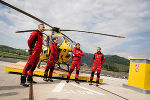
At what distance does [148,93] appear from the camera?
4793 millimetres

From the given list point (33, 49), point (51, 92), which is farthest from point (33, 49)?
point (51, 92)

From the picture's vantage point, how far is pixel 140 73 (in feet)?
17.0

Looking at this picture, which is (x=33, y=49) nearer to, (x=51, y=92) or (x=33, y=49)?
(x=33, y=49)

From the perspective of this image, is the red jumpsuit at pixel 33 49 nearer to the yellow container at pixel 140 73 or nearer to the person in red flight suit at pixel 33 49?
the person in red flight suit at pixel 33 49

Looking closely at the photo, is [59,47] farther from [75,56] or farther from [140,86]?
[140,86]

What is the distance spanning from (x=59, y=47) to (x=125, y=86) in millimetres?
4165

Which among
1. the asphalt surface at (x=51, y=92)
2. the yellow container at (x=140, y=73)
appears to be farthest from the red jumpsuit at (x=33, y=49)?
the yellow container at (x=140, y=73)

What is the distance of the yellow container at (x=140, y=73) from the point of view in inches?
196

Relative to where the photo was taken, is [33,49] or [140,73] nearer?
[33,49]

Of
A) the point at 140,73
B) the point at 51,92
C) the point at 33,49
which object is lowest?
the point at 51,92

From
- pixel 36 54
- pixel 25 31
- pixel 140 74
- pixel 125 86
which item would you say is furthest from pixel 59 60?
pixel 140 74

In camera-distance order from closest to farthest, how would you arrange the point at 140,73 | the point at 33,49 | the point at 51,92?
the point at 51,92, the point at 33,49, the point at 140,73

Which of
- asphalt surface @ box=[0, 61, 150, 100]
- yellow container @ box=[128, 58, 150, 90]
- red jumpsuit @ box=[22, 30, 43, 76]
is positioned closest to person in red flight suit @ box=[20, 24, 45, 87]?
red jumpsuit @ box=[22, 30, 43, 76]

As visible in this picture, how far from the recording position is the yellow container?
16.3 feet
